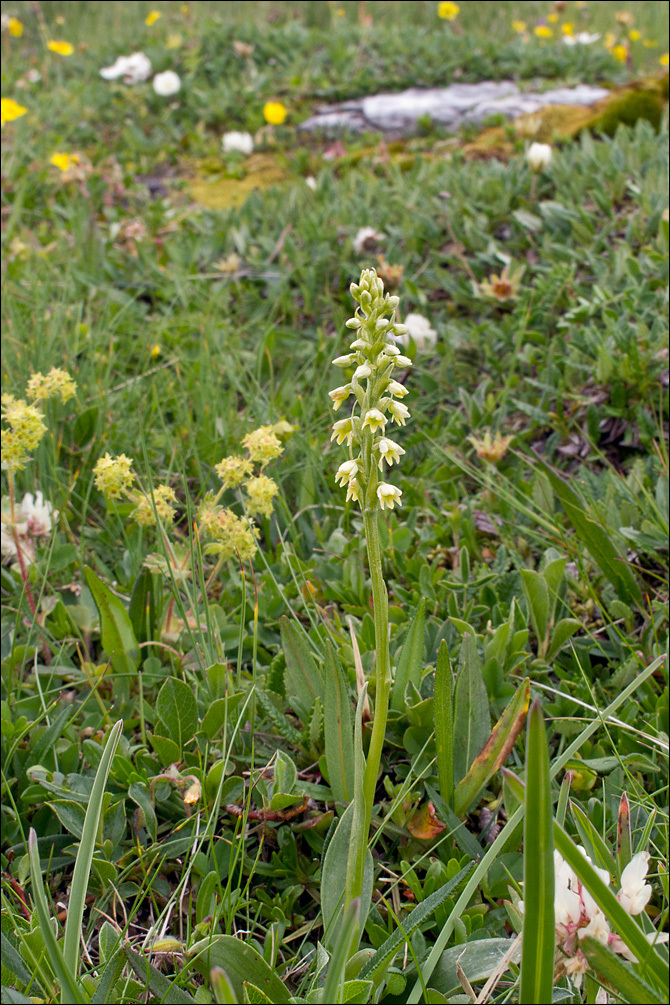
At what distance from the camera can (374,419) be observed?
966mm

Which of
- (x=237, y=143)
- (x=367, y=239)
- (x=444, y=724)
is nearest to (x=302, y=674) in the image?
(x=444, y=724)

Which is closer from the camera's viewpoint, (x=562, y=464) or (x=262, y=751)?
(x=262, y=751)

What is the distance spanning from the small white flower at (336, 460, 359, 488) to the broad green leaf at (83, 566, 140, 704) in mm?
905

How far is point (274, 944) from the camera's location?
4.00 feet

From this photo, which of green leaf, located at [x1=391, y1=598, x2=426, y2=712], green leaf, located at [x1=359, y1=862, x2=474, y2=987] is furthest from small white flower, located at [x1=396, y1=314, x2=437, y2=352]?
green leaf, located at [x1=359, y1=862, x2=474, y2=987]

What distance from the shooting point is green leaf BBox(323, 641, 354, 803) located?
4.57 feet

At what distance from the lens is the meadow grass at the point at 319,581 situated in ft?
4.23

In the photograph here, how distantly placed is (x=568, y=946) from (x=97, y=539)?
69.1 inches

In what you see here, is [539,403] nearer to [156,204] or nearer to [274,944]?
[274,944]

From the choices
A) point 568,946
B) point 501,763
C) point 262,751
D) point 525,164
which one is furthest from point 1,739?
point 525,164

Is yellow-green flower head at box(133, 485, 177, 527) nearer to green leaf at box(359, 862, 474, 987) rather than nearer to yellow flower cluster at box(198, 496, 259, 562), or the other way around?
yellow flower cluster at box(198, 496, 259, 562)

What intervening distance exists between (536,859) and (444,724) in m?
0.62

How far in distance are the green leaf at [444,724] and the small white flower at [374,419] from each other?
54 cm

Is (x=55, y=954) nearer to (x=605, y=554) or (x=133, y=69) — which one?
(x=605, y=554)
